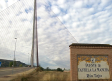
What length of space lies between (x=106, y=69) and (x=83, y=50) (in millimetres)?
2498

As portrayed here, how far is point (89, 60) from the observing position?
9969 mm

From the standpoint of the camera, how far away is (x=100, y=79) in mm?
9891

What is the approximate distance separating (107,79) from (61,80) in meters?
3.73

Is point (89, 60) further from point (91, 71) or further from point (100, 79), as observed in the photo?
point (100, 79)

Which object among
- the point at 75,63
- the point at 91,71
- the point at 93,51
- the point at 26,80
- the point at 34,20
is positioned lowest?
the point at 26,80

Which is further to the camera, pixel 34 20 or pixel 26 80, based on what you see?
pixel 34 20

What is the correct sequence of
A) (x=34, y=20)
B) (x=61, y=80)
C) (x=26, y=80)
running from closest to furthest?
(x=61, y=80) → (x=26, y=80) → (x=34, y=20)

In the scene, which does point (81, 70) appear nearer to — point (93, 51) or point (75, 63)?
point (75, 63)

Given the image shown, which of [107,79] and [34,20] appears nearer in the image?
[107,79]

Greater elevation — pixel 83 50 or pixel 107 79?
pixel 83 50

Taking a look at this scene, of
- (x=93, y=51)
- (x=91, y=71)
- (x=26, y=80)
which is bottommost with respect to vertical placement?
(x=26, y=80)

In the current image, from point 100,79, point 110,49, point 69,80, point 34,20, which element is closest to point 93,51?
point 110,49

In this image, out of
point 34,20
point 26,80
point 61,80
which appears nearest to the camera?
point 61,80

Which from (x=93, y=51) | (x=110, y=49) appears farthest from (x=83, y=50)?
(x=110, y=49)
